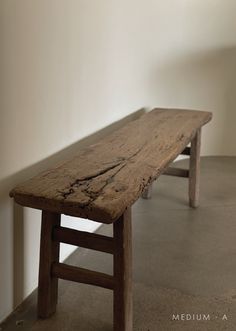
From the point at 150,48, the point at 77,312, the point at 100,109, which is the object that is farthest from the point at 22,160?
the point at 150,48

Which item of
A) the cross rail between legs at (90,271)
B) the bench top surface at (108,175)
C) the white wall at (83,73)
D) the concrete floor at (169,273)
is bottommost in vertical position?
the concrete floor at (169,273)

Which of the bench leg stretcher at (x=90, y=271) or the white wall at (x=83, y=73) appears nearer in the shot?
the bench leg stretcher at (x=90, y=271)

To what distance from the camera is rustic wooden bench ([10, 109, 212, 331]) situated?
1494 millimetres

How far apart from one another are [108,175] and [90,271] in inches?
14.7

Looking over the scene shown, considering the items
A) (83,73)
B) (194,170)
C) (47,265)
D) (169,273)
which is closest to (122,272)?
(47,265)

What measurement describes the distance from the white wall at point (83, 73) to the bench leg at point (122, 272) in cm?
46

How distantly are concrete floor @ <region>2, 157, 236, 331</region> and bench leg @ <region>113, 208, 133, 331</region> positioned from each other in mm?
133

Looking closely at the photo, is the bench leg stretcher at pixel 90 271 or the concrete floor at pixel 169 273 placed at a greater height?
the bench leg stretcher at pixel 90 271

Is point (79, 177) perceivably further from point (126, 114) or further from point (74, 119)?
point (126, 114)

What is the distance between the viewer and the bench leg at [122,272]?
1.61m

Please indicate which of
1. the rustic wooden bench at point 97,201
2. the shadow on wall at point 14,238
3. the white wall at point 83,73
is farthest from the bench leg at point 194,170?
the shadow on wall at point 14,238

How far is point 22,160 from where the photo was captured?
5.96 ft

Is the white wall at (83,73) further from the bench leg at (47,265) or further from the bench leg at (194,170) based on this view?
the bench leg at (194,170)

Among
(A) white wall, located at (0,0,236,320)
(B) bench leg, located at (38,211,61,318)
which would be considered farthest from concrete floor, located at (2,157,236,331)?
(A) white wall, located at (0,0,236,320)
